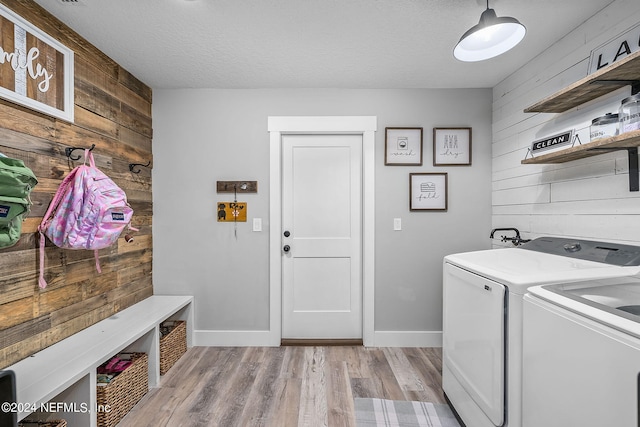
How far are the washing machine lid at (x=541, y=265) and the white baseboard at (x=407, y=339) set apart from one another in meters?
1.19

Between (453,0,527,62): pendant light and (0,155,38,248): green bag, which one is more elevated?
(453,0,527,62): pendant light

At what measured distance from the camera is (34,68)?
5.50 feet

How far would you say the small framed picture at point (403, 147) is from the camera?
111 inches

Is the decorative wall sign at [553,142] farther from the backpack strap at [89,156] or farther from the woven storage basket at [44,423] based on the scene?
the woven storage basket at [44,423]

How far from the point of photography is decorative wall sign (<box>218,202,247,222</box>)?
2.84 metres

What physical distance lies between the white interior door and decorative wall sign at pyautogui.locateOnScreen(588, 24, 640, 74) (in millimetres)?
1639

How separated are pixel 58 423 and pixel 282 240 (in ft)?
6.02

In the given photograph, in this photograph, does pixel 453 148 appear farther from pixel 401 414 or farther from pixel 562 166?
pixel 401 414

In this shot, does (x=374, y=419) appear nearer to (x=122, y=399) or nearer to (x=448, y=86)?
(x=122, y=399)

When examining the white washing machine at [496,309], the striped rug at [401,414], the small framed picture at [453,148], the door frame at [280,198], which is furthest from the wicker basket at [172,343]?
the small framed picture at [453,148]

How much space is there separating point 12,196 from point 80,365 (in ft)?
2.89

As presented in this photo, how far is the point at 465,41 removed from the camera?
63.4 inches

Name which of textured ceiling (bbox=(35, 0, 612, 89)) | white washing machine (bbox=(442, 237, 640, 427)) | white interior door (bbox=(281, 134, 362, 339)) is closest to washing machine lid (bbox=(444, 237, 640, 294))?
white washing machine (bbox=(442, 237, 640, 427))

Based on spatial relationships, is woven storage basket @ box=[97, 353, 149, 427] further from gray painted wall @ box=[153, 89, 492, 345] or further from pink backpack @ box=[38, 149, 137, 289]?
gray painted wall @ box=[153, 89, 492, 345]
